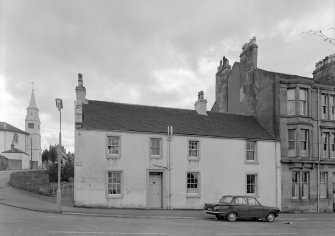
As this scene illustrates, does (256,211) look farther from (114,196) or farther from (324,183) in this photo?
(324,183)

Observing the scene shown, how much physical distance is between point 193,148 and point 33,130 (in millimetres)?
95600

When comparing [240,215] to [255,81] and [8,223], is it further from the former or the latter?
[255,81]

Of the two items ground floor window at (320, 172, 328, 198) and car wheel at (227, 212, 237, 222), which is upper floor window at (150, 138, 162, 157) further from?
ground floor window at (320, 172, 328, 198)

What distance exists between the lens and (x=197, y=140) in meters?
28.8

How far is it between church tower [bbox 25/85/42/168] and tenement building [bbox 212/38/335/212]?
297 feet

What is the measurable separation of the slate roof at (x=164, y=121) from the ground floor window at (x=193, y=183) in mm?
3030

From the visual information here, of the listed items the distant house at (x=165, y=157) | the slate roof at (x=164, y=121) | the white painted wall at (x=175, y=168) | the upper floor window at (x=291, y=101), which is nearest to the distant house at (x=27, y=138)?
the slate roof at (x=164, y=121)

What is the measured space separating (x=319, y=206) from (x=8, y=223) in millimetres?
24938

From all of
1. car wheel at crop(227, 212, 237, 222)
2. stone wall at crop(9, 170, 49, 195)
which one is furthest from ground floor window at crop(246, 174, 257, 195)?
stone wall at crop(9, 170, 49, 195)

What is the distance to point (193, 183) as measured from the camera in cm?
2839

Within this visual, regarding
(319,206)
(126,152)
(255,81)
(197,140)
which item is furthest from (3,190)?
(319,206)

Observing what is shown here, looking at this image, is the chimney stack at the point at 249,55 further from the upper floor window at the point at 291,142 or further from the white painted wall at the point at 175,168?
the white painted wall at the point at 175,168

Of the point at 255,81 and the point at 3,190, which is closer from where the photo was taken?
the point at 3,190

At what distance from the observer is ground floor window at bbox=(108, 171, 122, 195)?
85.9 ft
